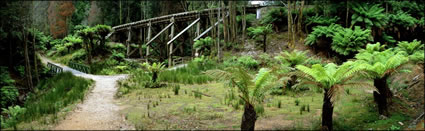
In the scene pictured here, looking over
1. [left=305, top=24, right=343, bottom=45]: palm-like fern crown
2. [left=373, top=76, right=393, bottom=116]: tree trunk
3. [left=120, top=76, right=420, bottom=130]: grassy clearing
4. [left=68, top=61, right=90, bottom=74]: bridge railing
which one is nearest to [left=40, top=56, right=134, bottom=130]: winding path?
[left=120, top=76, right=420, bottom=130]: grassy clearing

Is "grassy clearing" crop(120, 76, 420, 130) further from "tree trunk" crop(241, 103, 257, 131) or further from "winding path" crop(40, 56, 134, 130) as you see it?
"tree trunk" crop(241, 103, 257, 131)

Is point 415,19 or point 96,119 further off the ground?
point 415,19

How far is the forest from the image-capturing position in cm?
484

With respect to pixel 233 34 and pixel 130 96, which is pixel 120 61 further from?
pixel 130 96

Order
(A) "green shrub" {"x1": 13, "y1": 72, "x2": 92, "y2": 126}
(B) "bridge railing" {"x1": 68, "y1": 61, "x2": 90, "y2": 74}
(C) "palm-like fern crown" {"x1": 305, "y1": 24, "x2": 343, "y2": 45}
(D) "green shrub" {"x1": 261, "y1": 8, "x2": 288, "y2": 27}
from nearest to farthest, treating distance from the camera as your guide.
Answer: (A) "green shrub" {"x1": 13, "y1": 72, "x2": 92, "y2": 126} → (C) "palm-like fern crown" {"x1": 305, "y1": 24, "x2": 343, "y2": 45} → (D) "green shrub" {"x1": 261, "y1": 8, "x2": 288, "y2": 27} → (B) "bridge railing" {"x1": 68, "y1": 61, "x2": 90, "y2": 74}

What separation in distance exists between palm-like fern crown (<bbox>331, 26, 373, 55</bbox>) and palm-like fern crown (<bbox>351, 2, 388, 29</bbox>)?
40.1 inches

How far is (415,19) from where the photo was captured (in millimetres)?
11914

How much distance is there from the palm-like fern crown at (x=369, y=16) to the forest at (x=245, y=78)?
6 centimetres

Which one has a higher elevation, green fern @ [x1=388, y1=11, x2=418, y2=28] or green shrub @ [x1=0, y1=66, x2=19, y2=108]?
green fern @ [x1=388, y1=11, x2=418, y2=28]

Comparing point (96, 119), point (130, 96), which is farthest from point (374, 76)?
point (130, 96)

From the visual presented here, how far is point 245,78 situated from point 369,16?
32.9ft

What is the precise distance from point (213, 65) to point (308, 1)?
871 cm

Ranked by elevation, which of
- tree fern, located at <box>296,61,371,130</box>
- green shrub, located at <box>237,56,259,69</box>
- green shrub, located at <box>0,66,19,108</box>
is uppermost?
tree fern, located at <box>296,61,371,130</box>

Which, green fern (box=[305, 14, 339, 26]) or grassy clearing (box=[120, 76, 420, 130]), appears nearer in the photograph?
grassy clearing (box=[120, 76, 420, 130])
